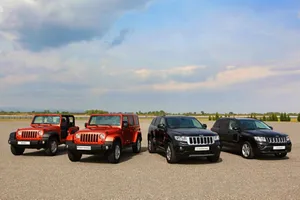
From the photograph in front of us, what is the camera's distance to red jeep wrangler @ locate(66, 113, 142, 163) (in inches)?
457

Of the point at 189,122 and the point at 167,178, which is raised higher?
the point at 189,122

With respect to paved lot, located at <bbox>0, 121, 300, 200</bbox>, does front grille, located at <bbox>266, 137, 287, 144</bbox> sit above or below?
above

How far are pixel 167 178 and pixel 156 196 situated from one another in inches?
78.7

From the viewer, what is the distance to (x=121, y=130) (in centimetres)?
1285

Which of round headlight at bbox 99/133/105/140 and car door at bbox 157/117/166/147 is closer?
round headlight at bbox 99/133/105/140

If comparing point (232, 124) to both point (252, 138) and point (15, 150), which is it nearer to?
point (252, 138)

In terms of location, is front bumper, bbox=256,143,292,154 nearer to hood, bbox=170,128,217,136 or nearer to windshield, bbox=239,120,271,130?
windshield, bbox=239,120,271,130

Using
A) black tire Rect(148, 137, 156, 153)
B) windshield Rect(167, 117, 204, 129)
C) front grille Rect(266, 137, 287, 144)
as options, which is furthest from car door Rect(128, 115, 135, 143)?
front grille Rect(266, 137, 287, 144)

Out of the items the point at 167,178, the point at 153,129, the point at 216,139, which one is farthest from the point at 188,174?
the point at 153,129

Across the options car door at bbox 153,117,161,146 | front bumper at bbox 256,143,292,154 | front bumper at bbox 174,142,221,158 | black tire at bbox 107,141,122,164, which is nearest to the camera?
front bumper at bbox 174,142,221,158

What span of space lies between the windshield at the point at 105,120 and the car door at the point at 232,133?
4881 mm

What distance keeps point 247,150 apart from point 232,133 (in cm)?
134

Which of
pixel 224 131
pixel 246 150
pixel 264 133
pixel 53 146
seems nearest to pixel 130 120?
pixel 53 146

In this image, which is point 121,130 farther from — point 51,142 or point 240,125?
point 240,125
